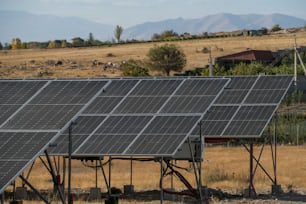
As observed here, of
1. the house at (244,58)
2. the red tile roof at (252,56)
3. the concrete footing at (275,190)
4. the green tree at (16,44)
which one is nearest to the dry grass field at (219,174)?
the concrete footing at (275,190)

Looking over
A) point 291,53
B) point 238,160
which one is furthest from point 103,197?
point 291,53

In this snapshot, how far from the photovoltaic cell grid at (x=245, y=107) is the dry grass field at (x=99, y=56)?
63.5 m

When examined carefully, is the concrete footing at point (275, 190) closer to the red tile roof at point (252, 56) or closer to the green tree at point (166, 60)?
the red tile roof at point (252, 56)

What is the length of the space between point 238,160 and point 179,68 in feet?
172

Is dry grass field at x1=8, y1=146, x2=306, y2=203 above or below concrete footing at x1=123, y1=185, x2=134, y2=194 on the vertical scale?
below

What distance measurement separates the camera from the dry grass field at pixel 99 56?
105m

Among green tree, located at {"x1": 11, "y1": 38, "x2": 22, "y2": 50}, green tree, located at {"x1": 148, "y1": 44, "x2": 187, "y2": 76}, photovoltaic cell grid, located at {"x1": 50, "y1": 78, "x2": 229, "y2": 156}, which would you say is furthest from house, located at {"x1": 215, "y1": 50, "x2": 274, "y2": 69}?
green tree, located at {"x1": 11, "y1": 38, "x2": 22, "y2": 50}

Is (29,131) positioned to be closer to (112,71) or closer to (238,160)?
(238,160)

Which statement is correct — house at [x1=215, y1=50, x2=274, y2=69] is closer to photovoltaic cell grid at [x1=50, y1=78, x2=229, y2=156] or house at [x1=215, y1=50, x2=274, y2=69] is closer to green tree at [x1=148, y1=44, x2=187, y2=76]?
green tree at [x1=148, y1=44, x2=187, y2=76]

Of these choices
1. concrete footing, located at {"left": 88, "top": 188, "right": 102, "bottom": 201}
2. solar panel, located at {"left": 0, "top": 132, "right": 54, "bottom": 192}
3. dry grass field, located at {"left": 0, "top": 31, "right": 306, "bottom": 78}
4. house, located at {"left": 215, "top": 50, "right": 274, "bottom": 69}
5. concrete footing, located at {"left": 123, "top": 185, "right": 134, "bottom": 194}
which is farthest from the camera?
dry grass field, located at {"left": 0, "top": 31, "right": 306, "bottom": 78}

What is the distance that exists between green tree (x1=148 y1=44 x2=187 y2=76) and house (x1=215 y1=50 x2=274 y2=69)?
14.6 ft

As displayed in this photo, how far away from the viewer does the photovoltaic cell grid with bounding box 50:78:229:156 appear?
25.0m

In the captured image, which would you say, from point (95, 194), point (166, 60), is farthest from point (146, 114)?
point (166, 60)

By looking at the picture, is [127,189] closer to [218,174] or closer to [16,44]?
[218,174]
